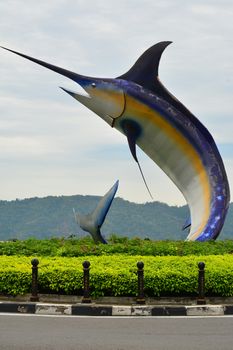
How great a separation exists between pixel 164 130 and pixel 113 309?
33.6ft

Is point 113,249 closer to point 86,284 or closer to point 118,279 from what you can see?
point 118,279

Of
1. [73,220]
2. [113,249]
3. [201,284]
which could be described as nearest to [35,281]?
[201,284]

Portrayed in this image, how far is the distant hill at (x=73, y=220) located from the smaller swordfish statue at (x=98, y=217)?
449ft

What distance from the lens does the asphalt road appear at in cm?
955

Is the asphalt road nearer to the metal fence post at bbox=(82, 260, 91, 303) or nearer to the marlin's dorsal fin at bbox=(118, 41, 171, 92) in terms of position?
the metal fence post at bbox=(82, 260, 91, 303)

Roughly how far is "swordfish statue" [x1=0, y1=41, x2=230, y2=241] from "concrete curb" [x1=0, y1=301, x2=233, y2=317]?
31.1ft

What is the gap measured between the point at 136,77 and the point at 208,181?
10.6ft

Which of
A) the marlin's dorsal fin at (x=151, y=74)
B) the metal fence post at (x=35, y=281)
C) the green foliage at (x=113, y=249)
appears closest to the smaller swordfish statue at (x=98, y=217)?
the green foliage at (x=113, y=249)

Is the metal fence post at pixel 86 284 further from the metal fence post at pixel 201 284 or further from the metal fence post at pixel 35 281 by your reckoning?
the metal fence post at pixel 201 284

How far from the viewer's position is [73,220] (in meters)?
163

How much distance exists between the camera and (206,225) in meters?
22.3

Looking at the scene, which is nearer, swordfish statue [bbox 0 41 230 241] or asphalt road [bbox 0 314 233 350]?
asphalt road [bbox 0 314 233 350]

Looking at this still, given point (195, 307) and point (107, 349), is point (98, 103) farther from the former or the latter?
point (107, 349)

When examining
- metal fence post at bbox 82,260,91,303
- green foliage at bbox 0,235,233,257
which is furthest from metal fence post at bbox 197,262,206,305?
green foliage at bbox 0,235,233,257
